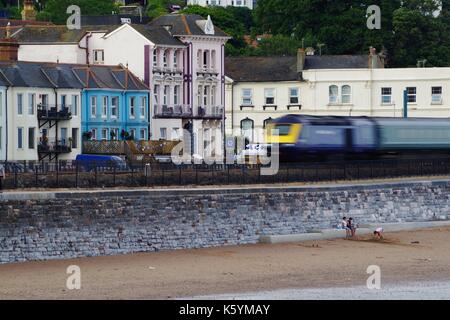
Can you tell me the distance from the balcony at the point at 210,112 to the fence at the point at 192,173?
21472 millimetres

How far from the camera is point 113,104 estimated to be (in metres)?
89.9

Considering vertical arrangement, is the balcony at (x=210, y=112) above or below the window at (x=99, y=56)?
below

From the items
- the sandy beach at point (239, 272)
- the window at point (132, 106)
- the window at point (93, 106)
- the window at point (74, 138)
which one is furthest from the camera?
the window at point (132, 106)

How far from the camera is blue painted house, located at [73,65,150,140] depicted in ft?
287

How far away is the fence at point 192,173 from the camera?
2451 inches

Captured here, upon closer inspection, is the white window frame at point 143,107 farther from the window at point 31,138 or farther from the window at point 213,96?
the window at point 31,138

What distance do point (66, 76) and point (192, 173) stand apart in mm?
19957

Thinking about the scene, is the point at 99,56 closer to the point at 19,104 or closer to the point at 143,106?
the point at 143,106

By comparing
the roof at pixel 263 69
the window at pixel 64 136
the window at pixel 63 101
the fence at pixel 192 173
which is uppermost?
the roof at pixel 263 69

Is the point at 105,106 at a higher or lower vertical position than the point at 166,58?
lower

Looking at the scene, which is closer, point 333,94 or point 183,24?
point 183,24

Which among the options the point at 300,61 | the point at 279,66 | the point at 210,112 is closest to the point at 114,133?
the point at 210,112

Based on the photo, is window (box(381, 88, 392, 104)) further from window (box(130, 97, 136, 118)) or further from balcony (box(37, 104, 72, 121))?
balcony (box(37, 104, 72, 121))

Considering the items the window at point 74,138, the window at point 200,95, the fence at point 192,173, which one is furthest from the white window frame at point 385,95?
the fence at point 192,173
